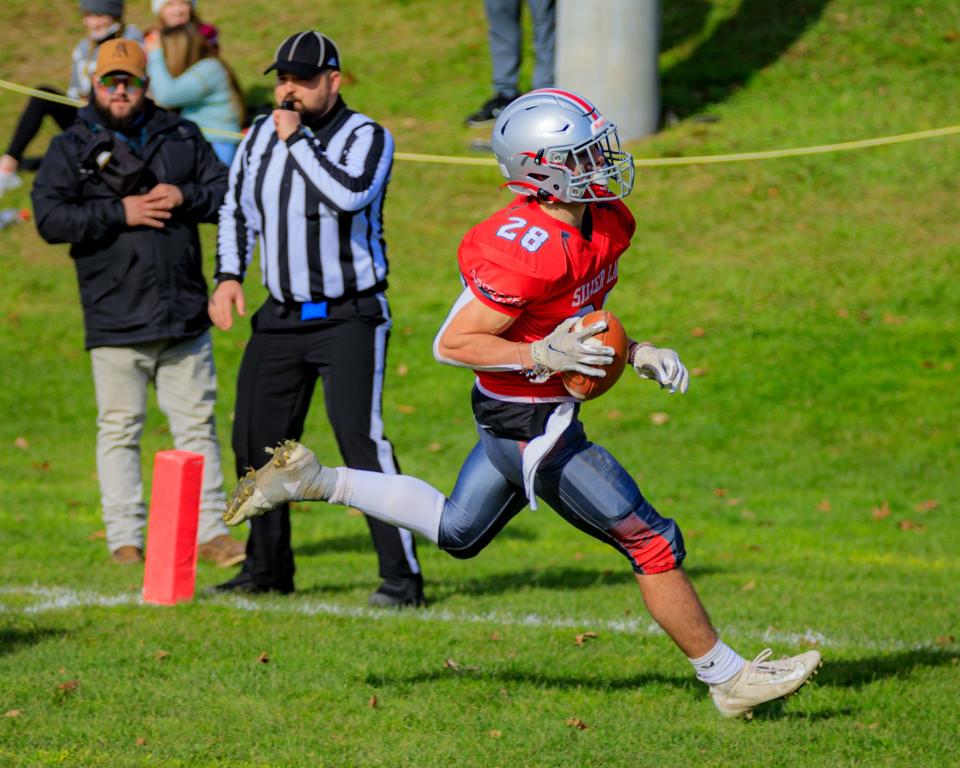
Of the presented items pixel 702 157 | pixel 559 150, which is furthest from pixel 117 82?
pixel 702 157

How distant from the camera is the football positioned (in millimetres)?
4309

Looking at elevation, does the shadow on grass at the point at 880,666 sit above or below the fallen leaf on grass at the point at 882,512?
above

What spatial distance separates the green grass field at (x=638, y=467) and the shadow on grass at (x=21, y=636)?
0.02 metres

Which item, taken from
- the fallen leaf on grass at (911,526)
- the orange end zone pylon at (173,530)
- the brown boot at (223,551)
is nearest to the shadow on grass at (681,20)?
the fallen leaf on grass at (911,526)

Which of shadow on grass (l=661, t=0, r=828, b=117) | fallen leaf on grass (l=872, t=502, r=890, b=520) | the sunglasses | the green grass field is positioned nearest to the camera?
the green grass field

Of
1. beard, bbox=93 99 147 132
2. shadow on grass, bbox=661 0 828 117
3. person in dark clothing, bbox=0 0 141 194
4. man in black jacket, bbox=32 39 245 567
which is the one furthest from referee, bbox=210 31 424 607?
shadow on grass, bbox=661 0 828 117

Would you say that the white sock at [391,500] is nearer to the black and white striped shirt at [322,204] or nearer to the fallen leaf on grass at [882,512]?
the black and white striped shirt at [322,204]

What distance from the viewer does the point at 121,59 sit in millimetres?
7000

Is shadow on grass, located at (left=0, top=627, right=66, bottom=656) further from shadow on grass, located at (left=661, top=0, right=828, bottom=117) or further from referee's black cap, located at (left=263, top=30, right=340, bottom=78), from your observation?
shadow on grass, located at (left=661, top=0, right=828, bottom=117)

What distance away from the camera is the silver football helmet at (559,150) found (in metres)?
4.43

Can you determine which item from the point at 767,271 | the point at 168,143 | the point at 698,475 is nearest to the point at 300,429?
the point at 168,143

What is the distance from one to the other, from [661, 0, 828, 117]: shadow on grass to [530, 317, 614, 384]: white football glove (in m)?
10.6

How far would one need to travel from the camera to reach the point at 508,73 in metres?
14.0

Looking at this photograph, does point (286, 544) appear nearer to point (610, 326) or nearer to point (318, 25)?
point (610, 326)
